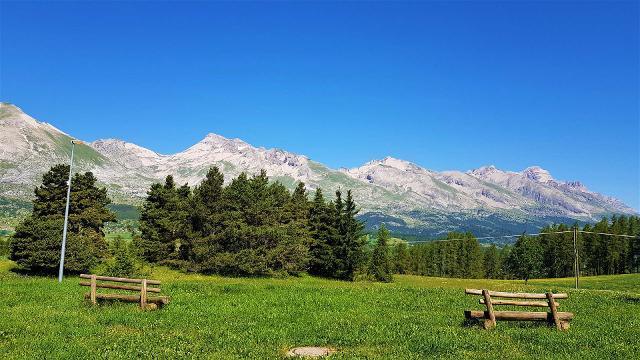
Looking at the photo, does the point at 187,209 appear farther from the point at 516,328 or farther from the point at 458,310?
the point at 516,328

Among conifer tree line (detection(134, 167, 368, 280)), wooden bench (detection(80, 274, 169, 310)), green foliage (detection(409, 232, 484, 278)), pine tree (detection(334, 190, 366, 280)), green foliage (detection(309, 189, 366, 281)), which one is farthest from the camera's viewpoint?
green foliage (detection(409, 232, 484, 278))

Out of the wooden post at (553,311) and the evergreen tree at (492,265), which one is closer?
the wooden post at (553,311)

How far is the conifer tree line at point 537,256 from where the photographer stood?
142m

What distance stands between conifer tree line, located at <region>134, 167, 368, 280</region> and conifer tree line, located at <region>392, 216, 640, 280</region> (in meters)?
76.6

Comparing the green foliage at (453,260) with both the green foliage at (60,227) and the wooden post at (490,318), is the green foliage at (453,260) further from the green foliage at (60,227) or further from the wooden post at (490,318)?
the wooden post at (490,318)

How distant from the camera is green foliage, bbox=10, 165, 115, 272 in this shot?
162 feet

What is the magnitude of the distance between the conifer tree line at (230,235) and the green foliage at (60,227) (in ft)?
23.2

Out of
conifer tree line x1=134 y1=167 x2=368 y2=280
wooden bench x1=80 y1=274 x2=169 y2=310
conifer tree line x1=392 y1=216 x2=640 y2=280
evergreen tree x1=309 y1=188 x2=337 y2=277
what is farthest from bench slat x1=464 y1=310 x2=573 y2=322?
conifer tree line x1=392 y1=216 x2=640 y2=280

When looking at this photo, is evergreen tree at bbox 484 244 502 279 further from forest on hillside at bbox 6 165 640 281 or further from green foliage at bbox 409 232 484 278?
forest on hillside at bbox 6 165 640 281

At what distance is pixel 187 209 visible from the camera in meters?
74.5

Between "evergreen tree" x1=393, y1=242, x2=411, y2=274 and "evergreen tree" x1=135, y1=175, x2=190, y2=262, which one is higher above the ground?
"evergreen tree" x1=135, y1=175, x2=190, y2=262

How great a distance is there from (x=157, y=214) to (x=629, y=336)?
6563cm

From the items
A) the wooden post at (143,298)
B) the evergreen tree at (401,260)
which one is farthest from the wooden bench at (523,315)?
the evergreen tree at (401,260)

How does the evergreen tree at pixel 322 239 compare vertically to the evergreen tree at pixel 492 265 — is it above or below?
above
